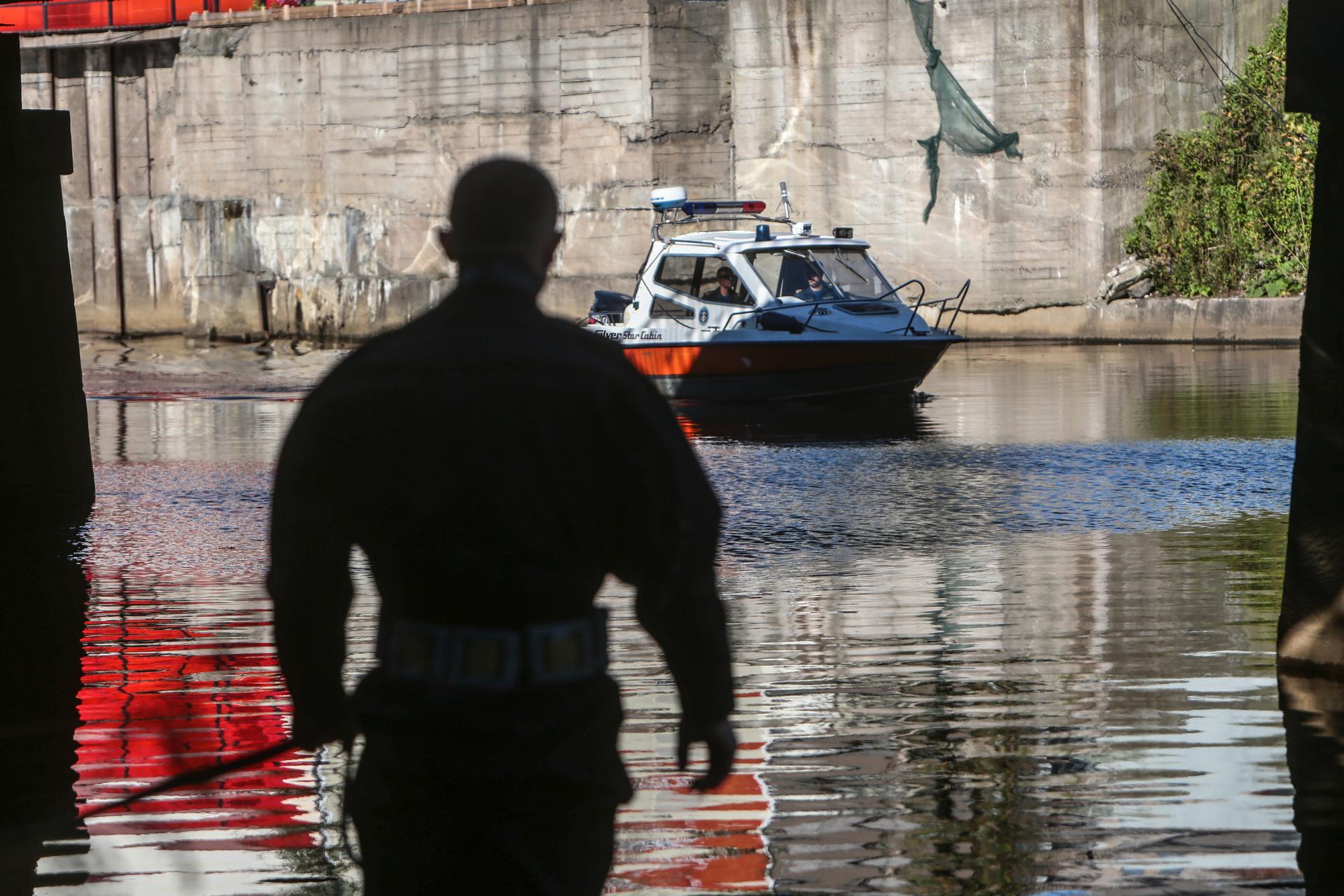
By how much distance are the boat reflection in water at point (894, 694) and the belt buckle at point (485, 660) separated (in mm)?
1572

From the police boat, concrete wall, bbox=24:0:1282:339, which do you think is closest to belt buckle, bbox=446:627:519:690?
the police boat

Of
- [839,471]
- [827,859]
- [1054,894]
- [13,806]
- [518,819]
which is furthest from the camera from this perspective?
[839,471]

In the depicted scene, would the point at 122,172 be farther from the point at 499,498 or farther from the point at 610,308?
the point at 499,498

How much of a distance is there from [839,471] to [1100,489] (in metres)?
2.06

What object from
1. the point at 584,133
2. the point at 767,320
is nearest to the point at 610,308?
the point at 767,320

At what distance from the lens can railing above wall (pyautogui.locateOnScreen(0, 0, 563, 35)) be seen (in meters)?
31.5

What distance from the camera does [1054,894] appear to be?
4.11 metres

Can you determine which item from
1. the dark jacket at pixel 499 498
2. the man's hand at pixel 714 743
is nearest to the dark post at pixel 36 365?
the dark jacket at pixel 499 498

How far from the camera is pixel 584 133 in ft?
100.0

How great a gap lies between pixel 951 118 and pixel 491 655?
88.5 feet

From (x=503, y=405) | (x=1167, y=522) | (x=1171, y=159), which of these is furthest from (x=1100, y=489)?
(x=1171, y=159)

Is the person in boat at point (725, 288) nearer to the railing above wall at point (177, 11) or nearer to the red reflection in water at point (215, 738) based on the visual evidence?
the red reflection in water at point (215, 738)

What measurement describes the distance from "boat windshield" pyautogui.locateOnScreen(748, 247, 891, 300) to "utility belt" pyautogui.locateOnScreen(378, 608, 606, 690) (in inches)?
638

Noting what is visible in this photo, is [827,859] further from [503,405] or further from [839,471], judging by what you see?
[839,471]
